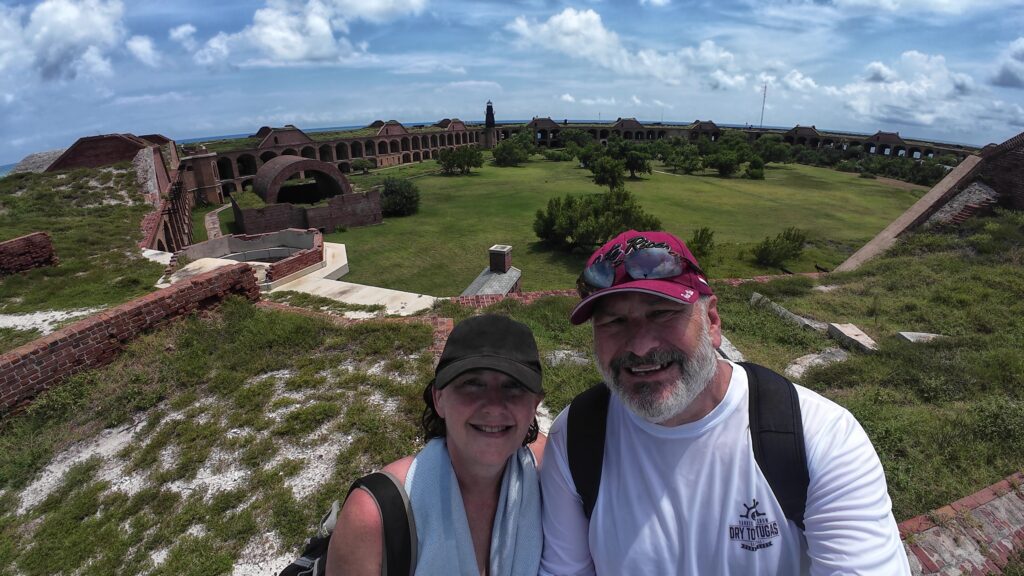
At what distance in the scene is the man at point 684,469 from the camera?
4.91 feet

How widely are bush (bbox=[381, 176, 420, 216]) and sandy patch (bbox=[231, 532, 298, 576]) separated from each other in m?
24.2

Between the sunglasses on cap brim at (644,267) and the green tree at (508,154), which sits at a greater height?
the green tree at (508,154)

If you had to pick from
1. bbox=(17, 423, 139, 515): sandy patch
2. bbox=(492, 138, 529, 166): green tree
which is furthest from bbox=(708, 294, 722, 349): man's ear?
bbox=(492, 138, 529, 166): green tree

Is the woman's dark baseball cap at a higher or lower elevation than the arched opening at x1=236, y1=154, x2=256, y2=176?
lower

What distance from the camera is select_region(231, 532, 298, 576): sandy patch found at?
3275mm

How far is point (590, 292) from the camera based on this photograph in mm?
1796

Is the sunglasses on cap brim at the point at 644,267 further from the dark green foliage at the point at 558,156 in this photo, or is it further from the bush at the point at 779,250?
the dark green foliage at the point at 558,156

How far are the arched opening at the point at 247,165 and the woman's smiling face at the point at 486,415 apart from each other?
45.6m

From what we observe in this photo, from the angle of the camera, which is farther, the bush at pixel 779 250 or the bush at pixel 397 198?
the bush at pixel 397 198

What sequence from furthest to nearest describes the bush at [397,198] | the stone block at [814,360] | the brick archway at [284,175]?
the bush at [397,198], the brick archway at [284,175], the stone block at [814,360]

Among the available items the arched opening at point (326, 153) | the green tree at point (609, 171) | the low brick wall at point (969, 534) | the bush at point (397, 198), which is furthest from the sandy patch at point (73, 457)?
the arched opening at point (326, 153)

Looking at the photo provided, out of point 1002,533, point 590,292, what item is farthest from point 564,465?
point 1002,533

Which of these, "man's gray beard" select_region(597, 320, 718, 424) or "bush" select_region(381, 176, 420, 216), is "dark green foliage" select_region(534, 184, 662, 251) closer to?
"bush" select_region(381, 176, 420, 216)

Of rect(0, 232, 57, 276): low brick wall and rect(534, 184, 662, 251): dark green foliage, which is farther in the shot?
rect(534, 184, 662, 251): dark green foliage
